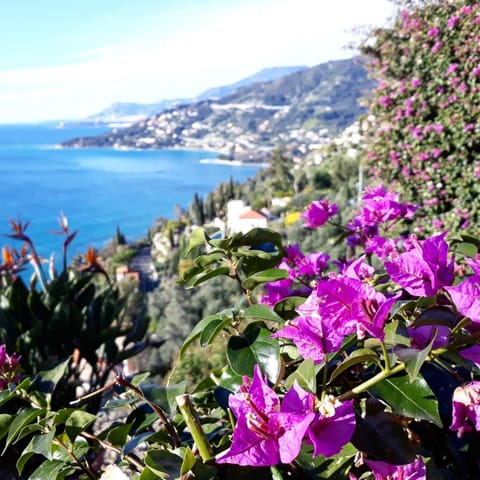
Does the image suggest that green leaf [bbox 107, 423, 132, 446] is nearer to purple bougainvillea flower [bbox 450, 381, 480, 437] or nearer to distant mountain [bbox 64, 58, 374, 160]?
purple bougainvillea flower [bbox 450, 381, 480, 437]

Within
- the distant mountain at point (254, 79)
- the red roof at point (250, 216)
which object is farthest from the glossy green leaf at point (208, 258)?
the distant mountain at point (254, 79)

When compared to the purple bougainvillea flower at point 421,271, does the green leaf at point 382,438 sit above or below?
below

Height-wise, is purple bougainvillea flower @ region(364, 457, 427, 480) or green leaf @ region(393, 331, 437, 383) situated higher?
green leaf @ region(393, 331, 437, 383)

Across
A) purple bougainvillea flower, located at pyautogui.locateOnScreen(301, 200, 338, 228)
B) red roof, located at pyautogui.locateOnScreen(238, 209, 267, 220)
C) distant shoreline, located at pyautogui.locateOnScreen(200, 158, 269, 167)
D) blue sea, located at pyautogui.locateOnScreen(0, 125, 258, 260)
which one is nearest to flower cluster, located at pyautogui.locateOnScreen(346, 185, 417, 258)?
purple bougainvillea flower, located at pyautogui.locateOnScreen(301, 200, 338, 228)

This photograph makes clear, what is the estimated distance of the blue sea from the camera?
127 feet

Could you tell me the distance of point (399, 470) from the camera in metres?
0.40

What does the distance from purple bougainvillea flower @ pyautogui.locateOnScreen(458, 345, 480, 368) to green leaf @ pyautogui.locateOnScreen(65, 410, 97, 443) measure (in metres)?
0.40

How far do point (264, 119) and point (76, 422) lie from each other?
9055 cm

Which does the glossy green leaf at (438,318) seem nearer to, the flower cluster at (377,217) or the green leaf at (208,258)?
the green leaf at (208,258)

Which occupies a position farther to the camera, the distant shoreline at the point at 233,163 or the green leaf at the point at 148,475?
the distant shoreline at the point at 233,163

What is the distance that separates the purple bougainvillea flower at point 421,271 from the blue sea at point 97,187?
87.5ft

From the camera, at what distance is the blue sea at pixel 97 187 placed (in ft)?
127

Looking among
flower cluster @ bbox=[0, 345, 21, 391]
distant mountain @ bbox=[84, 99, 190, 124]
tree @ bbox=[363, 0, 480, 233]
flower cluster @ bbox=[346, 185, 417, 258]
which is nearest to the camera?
flower cluster @ bbox=[0, 345, 21, 391]

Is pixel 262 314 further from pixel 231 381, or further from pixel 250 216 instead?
pixel 250 216
